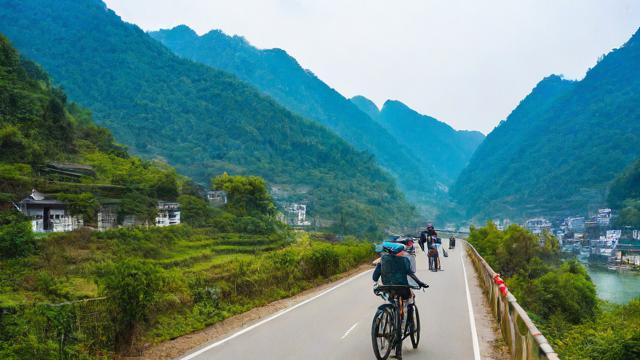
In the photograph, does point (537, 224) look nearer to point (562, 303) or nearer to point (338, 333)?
point (562, 303)

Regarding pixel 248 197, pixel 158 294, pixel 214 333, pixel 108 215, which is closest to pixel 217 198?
pixel 248 197

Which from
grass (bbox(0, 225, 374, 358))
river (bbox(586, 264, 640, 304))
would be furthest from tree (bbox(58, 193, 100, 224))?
river (bbox(586, 264, 640, 304))

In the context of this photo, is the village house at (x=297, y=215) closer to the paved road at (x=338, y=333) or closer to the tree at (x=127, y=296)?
the paved road at (x=338, y=333)

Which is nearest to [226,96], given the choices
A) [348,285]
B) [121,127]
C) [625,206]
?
[121,127]

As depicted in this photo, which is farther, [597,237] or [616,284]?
[597,237]

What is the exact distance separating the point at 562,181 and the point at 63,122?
12321 cm

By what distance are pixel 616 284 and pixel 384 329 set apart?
56.7 metres

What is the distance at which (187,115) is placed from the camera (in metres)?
170

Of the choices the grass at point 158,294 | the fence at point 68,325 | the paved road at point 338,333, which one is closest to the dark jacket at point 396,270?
the paved road at point 338,333

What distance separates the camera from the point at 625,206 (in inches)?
3497

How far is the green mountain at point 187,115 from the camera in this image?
14288 centimetres

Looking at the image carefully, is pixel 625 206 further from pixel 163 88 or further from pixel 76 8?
pixel 76 8

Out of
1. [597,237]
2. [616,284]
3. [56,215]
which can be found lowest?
[616,284]

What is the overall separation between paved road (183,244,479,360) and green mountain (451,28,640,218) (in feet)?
367
